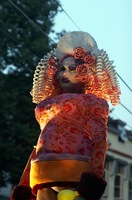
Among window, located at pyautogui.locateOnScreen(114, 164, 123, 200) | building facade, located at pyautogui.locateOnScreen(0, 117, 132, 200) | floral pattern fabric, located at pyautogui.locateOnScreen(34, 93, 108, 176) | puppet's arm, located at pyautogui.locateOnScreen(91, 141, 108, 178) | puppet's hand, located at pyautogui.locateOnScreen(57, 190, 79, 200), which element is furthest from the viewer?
window, located at pyautogui.locateOnScreen(114, 164, 123, 200)

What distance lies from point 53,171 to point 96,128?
37 centimetres

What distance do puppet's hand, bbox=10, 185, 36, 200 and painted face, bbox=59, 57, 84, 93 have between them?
27.5 inches

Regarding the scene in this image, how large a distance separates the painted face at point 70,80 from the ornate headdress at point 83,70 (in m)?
0.04

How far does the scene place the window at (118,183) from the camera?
28.8m

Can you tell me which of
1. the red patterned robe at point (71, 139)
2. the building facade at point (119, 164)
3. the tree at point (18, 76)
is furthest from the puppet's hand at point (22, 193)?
the building facade at point (119, 164)

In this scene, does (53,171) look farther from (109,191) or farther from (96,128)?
(109,191)

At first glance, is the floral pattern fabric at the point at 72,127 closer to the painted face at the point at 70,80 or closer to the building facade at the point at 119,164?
the painted face at the point at 70,80

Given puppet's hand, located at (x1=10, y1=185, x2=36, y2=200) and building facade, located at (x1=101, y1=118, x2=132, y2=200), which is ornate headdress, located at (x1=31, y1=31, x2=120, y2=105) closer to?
puppet's hand, located at (x1=10, y1=185, x2=36, y2=200)

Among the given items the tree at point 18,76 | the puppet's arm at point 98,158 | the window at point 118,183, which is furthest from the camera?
the window at point 118,183

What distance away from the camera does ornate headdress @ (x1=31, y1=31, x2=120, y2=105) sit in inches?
159

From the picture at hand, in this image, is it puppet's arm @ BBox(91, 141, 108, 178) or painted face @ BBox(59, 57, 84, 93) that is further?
painted face @ BBox(59, 57, 84, 93)

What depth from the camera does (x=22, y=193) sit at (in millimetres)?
3941

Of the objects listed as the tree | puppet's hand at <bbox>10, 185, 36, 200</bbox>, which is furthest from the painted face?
the tree

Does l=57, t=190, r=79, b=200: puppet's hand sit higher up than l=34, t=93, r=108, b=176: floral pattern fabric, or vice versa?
l=34, t=93, r=108, b=176: floral pattern fabric
